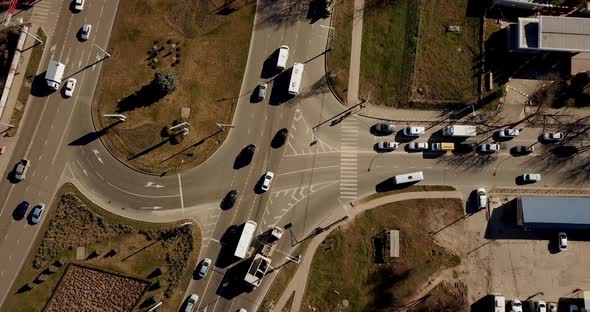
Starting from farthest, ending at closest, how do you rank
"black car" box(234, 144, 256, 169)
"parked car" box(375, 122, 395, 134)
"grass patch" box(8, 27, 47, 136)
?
"grass patch" box(8, 27, 47, 136) < "black car" box(234, 144, 256, 169) < "parked car" box(375, 122, 395, 134)

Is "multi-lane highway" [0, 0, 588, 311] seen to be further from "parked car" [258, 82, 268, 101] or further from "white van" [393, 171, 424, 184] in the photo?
"white van" [393, 171, 424, 184]

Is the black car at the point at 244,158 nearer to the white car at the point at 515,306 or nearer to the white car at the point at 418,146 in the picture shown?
the white car at the point at 418,146

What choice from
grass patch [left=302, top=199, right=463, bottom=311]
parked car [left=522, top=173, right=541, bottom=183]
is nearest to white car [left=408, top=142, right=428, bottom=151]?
grass patch [left=302, top=199, right=463, bottom=311]

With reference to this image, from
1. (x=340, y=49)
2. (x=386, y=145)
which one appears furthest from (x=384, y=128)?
(x=340, y=49)

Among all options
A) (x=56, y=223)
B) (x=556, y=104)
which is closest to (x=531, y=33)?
(x=556, y=104)

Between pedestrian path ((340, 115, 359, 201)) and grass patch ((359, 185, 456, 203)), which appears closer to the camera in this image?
grass patch ((359, 185, 456, 203))
